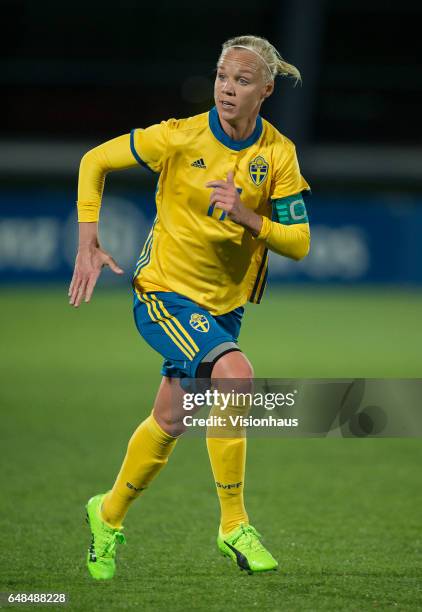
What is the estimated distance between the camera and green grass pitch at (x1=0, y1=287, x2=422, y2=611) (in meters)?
4.25

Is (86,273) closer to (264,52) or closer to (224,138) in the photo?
(224,138)

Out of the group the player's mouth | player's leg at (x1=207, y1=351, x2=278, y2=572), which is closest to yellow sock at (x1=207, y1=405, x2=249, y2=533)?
player's leg at (x1=207, y1=351, x2=278, y2=572)

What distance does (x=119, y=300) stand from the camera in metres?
14.7

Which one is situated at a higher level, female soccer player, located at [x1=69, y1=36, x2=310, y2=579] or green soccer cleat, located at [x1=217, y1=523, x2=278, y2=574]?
female soccer player, located at [x1=69, y1=36, x2=310, y2=579]

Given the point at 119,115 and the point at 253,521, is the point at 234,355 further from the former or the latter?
the point at 119,115

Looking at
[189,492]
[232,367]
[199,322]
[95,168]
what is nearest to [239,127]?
[95,168]

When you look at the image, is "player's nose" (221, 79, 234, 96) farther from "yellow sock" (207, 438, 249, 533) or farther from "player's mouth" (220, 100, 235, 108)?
"yellow sock" (207, 438, 249, 533)

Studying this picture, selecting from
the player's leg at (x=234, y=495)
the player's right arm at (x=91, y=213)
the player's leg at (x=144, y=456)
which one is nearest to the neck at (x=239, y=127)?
the player's right arm at (x=91, y=213)

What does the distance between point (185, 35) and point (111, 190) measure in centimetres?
483

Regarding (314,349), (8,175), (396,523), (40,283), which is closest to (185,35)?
(8,175)

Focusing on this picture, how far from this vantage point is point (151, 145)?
446 centimetres

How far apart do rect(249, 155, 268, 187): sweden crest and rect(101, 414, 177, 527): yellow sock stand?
103 centimetres

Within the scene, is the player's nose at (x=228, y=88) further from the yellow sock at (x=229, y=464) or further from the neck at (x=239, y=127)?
the yellow sock at (x=229, y=464)

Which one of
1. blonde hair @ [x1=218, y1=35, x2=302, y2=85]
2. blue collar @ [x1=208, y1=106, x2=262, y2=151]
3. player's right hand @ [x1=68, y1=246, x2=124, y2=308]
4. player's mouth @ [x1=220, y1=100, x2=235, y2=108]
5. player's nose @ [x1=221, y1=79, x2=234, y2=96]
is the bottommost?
player's right hand @ [x1=68, y1=246, x2=124, y2=308]
